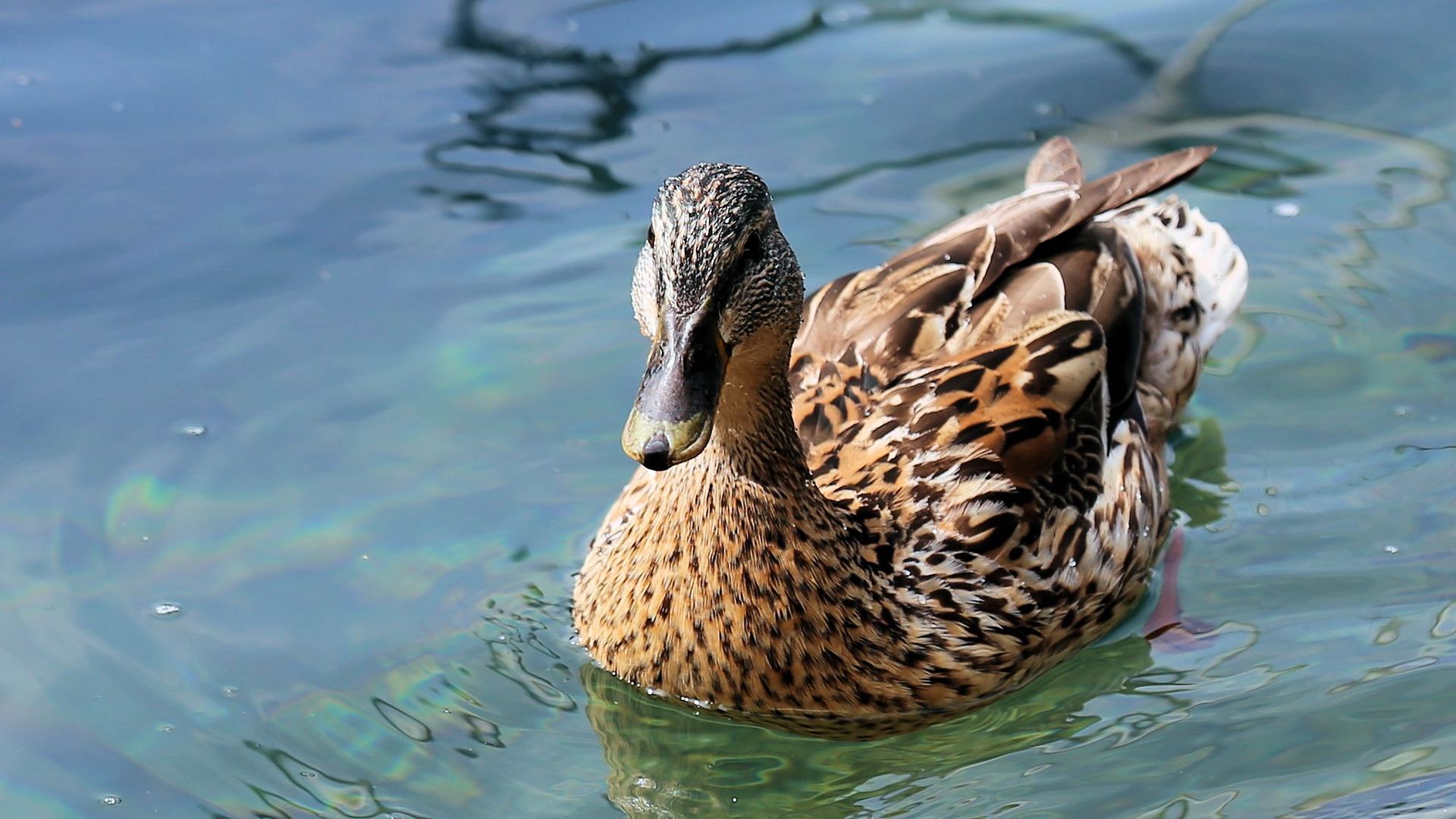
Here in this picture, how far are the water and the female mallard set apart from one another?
24 centimetres

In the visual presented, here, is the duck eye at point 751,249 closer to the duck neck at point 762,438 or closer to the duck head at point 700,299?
the duck head at point 700,299

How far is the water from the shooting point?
16.5 feet

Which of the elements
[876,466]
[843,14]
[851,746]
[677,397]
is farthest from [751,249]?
[843,14]

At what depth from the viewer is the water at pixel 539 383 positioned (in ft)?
16.5

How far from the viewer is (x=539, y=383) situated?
22.3 ft

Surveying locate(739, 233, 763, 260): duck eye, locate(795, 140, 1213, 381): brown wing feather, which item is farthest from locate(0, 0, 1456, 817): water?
locate(739, 233, 763, 260): duck eye

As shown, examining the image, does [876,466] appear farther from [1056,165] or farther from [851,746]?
[1056,165]

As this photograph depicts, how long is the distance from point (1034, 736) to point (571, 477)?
2031 millimetres

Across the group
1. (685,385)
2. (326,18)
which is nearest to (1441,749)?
(685,385)

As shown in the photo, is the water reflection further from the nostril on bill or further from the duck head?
the nostril on bill

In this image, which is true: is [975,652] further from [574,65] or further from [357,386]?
[574,65]

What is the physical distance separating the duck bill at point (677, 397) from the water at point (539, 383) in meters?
1.24

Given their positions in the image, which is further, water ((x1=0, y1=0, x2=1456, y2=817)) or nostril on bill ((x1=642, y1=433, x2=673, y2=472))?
water ((x1=0, y1=0, x2=1456, y2=817))

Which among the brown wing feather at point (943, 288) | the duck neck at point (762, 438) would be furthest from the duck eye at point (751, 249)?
the brown wing feather at point (943, 288)
